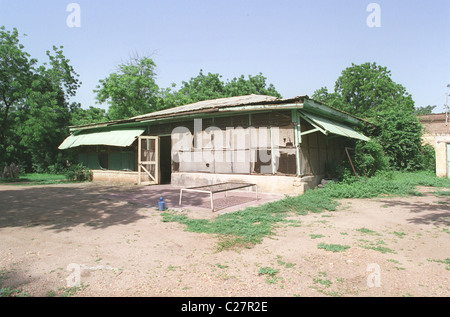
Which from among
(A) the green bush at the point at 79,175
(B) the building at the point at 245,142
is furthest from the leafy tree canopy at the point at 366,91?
(A) the green bush at the point at 79,175

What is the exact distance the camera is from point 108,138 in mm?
14625

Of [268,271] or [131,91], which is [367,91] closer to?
[131,91]

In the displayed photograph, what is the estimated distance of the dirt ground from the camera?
300 cm

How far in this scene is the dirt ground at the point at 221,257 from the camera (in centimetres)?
300

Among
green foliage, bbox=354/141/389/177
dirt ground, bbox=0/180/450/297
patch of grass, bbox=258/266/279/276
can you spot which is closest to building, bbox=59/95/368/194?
green foliage, bbox=354/141/389/177

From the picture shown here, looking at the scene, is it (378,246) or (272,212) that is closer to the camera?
(378,246)

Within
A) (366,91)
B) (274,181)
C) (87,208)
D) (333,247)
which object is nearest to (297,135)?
(274,181)

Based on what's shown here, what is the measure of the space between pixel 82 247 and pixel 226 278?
2.60 meters

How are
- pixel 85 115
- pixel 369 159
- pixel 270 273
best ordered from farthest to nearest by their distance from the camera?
pixel 85 115
pixel 369 159
pixel 270 273

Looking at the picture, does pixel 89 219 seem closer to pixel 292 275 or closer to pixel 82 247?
pixel 82 247

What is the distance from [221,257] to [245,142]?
686 cm

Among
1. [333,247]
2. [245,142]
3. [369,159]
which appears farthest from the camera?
[369,159]

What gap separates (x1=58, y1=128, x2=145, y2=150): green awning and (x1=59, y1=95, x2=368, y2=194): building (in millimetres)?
76

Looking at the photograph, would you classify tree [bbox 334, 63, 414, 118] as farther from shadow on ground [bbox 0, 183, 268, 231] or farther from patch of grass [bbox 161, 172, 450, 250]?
shadow on ground [bbox 0, 183, 268, 231]
